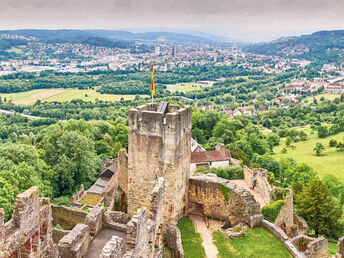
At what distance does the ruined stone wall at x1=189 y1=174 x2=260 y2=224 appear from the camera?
2075 centimetres

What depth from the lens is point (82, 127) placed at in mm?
55406

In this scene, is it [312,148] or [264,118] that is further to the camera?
[264,118]

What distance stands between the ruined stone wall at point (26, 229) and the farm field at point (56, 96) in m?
125

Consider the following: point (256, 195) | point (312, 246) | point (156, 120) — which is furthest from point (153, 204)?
point (256, 195)

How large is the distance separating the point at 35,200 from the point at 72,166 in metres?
31.8

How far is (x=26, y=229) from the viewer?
A: 1173cm

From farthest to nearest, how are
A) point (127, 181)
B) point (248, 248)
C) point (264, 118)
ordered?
point (264, 118)
point (127, 181)
point (248, 248)

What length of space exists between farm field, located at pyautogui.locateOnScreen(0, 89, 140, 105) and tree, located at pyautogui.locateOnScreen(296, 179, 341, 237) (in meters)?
111

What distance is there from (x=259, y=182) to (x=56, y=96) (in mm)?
124552

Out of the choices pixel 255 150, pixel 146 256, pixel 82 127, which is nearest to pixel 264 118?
pixel 255 150

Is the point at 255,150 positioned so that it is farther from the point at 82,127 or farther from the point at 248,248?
the point at 248,248

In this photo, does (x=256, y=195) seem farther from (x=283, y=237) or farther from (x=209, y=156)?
(x=283, y=237)

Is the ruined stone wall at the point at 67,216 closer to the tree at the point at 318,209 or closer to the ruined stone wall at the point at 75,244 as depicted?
the ruined stone wall at the point at 75,244

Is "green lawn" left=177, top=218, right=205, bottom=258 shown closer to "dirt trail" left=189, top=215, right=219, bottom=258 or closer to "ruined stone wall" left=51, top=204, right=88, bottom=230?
"dirt trail" left=189, top=215, right=219, bottom=258
